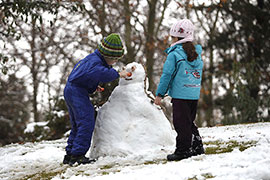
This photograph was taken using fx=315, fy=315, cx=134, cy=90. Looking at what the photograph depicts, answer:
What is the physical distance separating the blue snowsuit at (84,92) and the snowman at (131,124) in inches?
8.5

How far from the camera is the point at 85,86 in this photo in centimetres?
407

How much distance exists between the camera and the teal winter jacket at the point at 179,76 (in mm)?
3648

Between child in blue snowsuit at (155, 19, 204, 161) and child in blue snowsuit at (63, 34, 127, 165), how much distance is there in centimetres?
66

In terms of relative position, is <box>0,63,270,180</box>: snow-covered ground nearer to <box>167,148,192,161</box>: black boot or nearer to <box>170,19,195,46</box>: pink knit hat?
<box>167,148,192,161</box>: black boot

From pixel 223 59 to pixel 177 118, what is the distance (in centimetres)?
Result: 1001

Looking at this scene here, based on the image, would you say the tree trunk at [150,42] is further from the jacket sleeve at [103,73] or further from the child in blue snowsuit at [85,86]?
the jacket sleeve at [103,73]

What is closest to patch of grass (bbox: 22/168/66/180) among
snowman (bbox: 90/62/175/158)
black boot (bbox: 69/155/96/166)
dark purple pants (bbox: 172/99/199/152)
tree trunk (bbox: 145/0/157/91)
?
black boot (bbox: 69/155/96/166)

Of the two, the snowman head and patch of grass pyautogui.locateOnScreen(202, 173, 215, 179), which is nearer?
patch of grass pyautogui.locateOnScreen(202, 173, 215, 179)

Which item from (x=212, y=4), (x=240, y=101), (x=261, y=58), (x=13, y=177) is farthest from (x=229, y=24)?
(x=13, y=177)

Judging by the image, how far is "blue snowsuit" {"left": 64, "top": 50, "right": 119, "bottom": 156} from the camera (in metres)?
3.94

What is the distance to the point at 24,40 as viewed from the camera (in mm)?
16234

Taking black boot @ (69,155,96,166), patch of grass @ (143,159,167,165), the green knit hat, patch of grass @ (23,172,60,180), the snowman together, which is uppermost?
the green knit hat

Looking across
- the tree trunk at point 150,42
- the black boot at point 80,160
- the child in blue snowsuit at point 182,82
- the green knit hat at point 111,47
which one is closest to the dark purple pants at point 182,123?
the child in blue snowsuit at point 182,82

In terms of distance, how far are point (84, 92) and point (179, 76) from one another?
1256 mm
